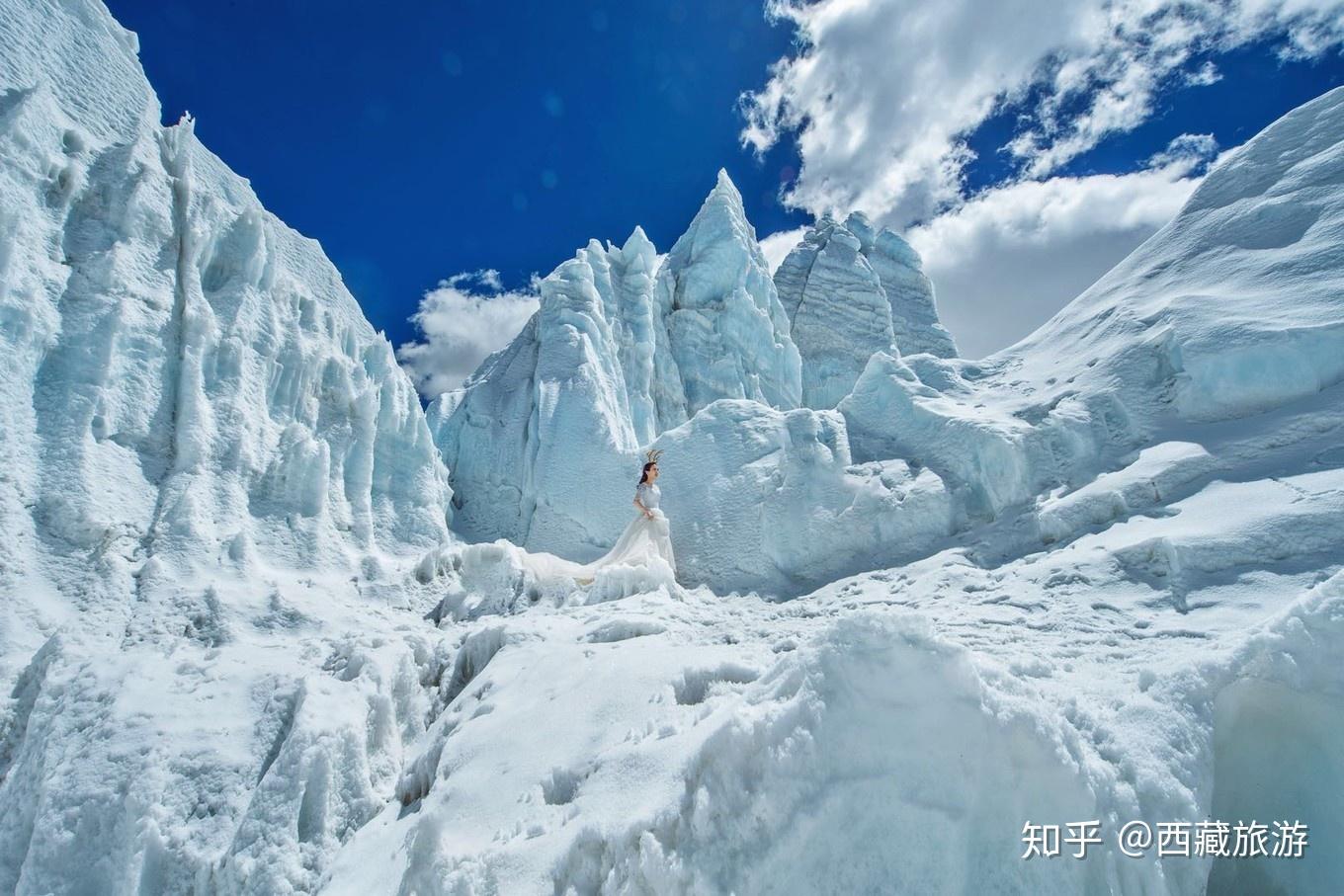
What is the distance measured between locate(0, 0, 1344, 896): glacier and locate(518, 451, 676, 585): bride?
1.53 ft

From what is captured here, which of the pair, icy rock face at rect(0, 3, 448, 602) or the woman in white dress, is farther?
the woman in white dress

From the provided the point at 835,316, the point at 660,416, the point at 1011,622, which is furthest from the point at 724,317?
the point at 1011,622

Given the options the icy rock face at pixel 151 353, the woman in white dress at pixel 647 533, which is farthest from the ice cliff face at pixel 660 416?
the icy rock face at pixel 151 353

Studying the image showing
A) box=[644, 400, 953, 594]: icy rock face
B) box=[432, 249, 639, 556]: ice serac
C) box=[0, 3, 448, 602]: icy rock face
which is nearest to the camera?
box=[0, 3, 448, 602]: icy rock face

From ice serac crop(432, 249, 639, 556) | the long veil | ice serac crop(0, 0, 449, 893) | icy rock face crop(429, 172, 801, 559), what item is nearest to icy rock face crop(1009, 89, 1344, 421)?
the long veil

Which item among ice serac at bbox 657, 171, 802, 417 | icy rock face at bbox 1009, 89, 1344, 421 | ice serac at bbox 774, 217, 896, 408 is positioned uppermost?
ice serac at bbox 774, 217, 896, 408

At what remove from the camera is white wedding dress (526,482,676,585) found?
31.8ft

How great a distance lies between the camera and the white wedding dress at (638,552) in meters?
9.70

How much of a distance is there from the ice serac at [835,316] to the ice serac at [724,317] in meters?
7.79

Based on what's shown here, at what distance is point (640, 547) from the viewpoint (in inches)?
400

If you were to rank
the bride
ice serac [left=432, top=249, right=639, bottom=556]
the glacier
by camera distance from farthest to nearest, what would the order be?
ice serac [left=432, top=249, right=639, bottom=556]
the bride
the glacier

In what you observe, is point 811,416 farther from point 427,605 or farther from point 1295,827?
point 1295,827

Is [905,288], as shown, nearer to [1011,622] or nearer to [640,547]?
[640,547]

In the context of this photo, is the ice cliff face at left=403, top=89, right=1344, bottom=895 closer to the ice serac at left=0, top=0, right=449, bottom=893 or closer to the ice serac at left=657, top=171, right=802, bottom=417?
the ice serac at left=0, top=0, right=449, bottom=893
